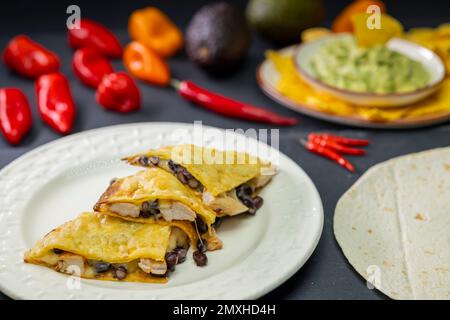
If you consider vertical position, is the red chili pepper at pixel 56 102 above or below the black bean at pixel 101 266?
below

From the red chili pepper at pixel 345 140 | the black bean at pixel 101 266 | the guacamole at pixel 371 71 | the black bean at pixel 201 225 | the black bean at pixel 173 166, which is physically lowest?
the red chili pepper at pixel 345 140

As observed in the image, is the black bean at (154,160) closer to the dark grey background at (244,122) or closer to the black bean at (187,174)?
the black bean at (187,174)

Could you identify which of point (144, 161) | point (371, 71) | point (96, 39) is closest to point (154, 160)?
point (144, 161)

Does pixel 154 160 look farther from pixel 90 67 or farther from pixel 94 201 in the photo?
pixel 90 67

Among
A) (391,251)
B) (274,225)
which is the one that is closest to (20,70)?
(274,225)

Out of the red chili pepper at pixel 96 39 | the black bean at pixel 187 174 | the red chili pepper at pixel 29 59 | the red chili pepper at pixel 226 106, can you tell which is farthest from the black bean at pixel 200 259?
the red chili pepper at pixel 96 39

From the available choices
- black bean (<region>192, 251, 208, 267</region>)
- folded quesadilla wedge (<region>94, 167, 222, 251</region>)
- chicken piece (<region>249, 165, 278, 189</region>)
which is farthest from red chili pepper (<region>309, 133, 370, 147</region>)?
black bean (<region>192, 251, 208, 267</region>)
